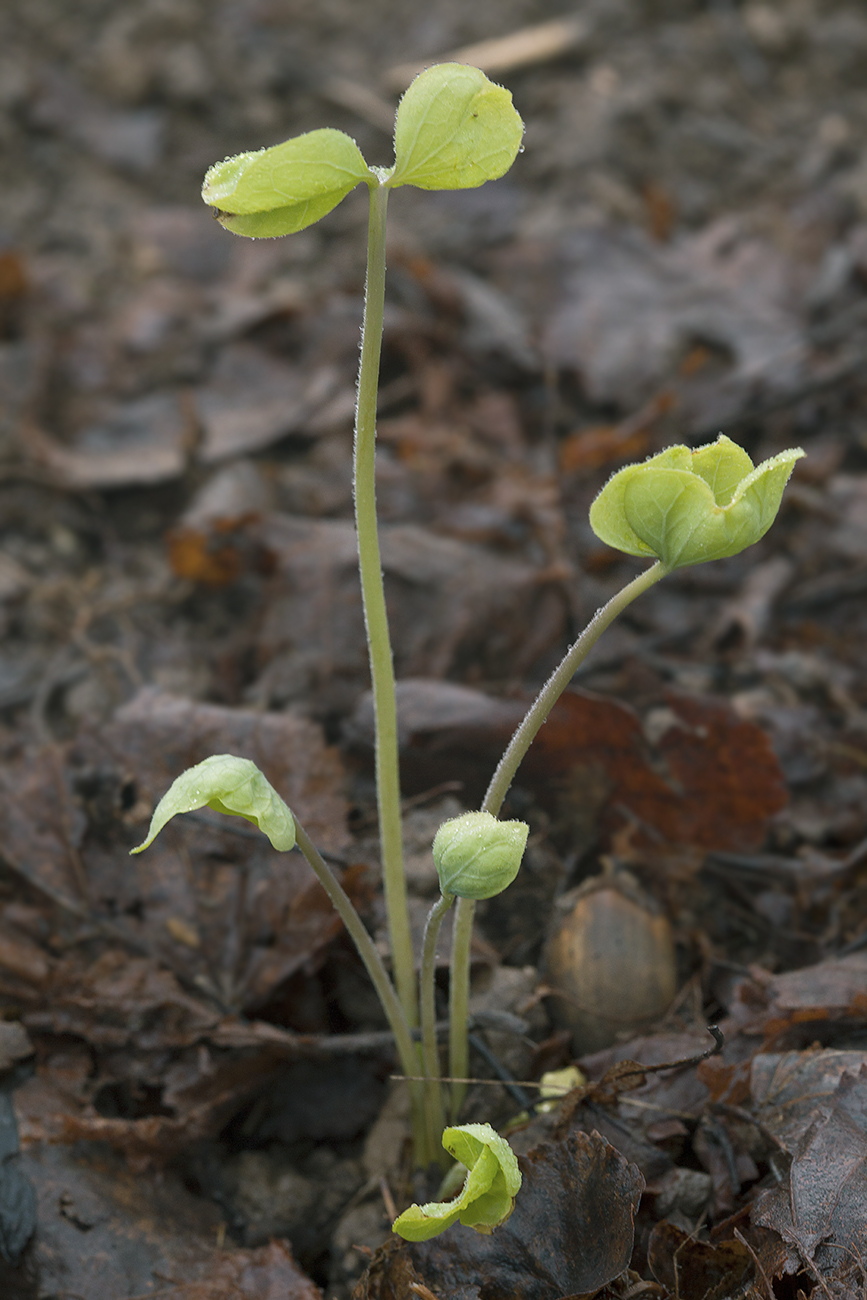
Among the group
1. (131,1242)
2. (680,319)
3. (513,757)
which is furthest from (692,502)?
(680,319)

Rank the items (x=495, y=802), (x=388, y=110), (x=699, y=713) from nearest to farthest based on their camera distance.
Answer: (x=495, y=802) → (x=699, y=713) → (x=388, y=110)

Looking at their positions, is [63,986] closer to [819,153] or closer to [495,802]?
[495,802]

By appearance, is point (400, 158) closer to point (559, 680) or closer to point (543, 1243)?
point (559, 680)

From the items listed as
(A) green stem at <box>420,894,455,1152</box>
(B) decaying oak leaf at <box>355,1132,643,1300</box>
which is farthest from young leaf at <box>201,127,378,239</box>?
(B) decaying oak leaf at <box>355,1132,643,1300</box>

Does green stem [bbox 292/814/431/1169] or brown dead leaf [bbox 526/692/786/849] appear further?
brown dead leaf [bbox 526/692/786/849]

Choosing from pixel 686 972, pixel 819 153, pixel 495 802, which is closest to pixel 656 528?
pixel 495 802

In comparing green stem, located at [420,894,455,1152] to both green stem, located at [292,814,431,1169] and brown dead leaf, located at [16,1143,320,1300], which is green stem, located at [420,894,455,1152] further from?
brown dead leaf, located at [16,1143,320,1300]

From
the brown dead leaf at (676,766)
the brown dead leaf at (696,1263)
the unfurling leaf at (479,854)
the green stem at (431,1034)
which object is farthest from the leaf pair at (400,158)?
the brown dead leaf at (696,1263)
